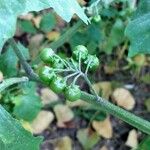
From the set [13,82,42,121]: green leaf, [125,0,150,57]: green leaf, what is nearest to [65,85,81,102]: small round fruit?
[125,0,150,57]: green leaf

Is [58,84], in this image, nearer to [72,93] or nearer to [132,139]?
[72,93]

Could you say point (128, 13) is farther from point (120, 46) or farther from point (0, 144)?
point (0, 144)

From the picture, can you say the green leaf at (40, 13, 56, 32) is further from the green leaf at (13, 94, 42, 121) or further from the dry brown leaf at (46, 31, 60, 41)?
the green leaf at (13, 94, 42, 121)

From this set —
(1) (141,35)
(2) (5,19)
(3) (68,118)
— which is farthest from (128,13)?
(2) (5,19)

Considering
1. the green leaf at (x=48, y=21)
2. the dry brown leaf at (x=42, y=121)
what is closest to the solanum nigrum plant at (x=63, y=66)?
the dry brown leaf at (x=42, y=121)

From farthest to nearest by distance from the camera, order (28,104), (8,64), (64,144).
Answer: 1. (64,144)
2. (28,104)
3. (8,64)

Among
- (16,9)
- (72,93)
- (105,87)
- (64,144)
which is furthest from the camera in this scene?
(105,87)

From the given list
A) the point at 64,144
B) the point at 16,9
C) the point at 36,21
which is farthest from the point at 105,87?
the point at 16,9
